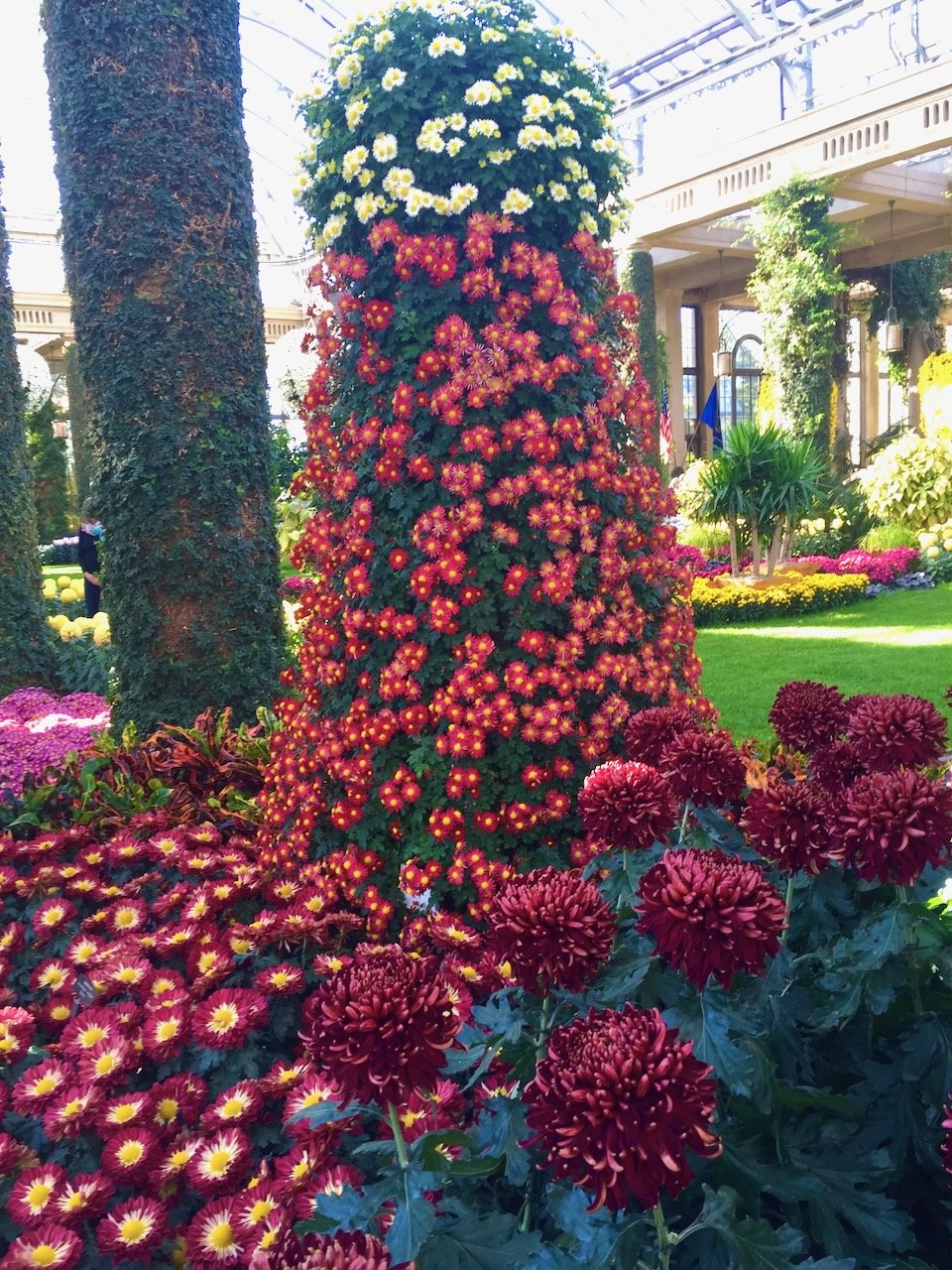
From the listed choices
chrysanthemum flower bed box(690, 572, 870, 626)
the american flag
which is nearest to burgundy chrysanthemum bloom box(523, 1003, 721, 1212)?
chrysanthemum flower bed box(690, 572, 870, 626)

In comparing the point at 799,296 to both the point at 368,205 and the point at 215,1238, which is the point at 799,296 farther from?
the point at 215,1238

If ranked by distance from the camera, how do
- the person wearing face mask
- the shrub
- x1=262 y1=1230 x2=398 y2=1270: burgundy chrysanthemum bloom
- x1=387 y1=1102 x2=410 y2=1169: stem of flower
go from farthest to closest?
the shrub < the person wearing face mask < x1=387 y1=1102 x2=410 y2=1169: stem of flower < x1=262 y1=1230 x2=398 y2=1270: burgundy chrysanthemum bloom

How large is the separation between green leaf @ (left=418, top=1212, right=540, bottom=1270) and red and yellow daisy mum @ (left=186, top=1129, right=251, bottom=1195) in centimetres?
50

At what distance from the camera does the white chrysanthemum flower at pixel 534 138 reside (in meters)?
2.32

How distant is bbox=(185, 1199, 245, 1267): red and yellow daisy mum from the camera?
4.41 feet

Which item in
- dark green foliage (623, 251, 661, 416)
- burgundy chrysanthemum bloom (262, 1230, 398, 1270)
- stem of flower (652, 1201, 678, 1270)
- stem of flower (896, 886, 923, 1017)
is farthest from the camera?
dark green foliage (623, 251, 661, 416)

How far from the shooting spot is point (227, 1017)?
69.9 inches

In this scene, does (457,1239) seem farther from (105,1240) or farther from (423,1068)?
(105,1240)

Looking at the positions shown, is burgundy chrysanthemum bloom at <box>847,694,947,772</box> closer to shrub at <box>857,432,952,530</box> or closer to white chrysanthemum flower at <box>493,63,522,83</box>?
white chrysanthemum flower at <box>493,63,522,83</box>

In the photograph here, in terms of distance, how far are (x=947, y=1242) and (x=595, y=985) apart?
1.96 feet

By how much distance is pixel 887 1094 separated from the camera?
1.27 m

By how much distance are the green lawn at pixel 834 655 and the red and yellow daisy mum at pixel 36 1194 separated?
3.62 meters

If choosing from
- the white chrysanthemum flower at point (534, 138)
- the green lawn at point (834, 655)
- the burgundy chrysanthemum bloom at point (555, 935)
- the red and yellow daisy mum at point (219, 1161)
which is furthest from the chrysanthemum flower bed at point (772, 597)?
the burgundy chrysanthemum bloom at point (555, 935)

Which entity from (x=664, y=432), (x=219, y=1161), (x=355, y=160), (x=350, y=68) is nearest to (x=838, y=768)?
(x=219, y=1161)
